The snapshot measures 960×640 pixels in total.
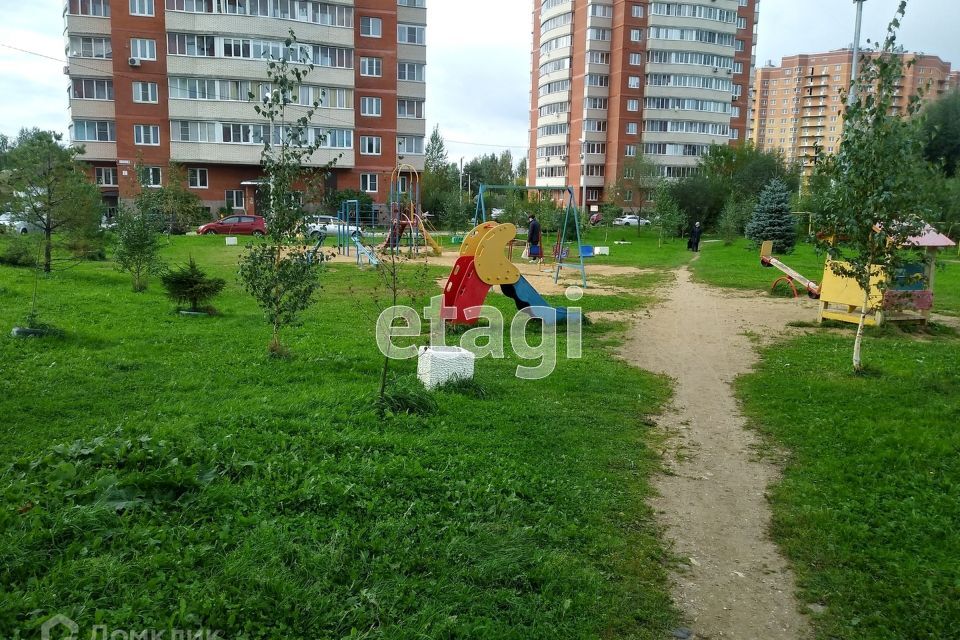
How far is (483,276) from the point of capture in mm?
12383

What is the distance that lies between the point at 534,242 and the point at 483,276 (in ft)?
50.2

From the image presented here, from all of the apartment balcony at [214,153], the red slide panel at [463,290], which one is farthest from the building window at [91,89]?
the red slide panel at [463,290]

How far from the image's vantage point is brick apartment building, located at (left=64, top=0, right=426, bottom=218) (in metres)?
46.9

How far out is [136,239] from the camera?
15680 millimetres

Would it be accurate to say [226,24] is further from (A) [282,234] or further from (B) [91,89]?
(A) [282,234]

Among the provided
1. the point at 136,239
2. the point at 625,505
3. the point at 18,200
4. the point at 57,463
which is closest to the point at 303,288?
the point at 57,463

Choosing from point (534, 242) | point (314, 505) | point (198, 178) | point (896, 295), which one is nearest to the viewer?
point (314, 505)

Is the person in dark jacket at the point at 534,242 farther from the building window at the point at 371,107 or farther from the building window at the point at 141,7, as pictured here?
the building window at the point at 141,7

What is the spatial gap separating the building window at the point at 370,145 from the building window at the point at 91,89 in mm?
17568

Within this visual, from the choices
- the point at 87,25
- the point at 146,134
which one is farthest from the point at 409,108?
the point at 87,25

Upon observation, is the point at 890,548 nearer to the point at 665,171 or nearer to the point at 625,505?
the point at 625,505

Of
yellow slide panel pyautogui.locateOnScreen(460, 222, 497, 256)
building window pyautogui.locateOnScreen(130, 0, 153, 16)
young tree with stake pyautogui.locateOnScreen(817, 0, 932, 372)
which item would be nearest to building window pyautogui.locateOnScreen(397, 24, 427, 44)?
building window pyautogui.locateOnScreen(130, 0, 153, 16)

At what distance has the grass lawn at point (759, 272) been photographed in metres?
19.2

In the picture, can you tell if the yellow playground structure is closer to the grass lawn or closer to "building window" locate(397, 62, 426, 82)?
the grass lawn
